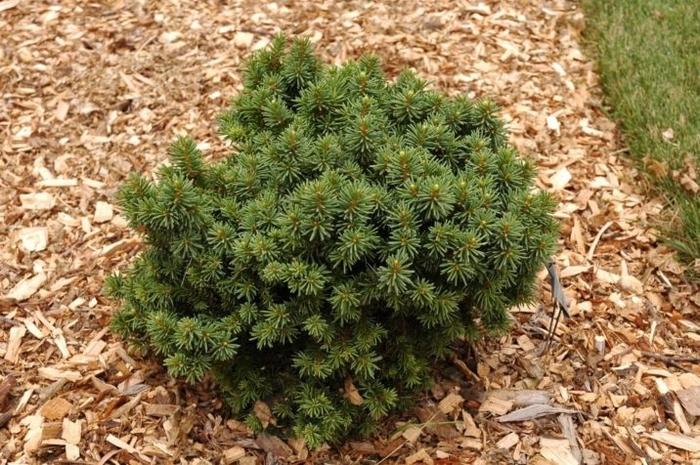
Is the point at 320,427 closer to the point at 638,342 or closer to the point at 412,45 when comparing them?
the point at 638,342

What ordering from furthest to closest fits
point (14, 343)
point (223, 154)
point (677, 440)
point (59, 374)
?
point (223, 154), point (14, 343), point (59, 374), point (677, 440)

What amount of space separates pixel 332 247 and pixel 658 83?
3.27 meters

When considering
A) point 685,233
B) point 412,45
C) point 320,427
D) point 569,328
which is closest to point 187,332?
point 320,427

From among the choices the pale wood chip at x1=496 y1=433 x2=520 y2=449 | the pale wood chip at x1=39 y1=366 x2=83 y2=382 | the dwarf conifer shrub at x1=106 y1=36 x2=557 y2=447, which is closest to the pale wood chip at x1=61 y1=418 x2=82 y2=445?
the pale wood chip at x1=39 y1=366 x2=83 y2=382

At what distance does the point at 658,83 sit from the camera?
16.4 ft

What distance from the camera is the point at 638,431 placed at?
10.8 ft

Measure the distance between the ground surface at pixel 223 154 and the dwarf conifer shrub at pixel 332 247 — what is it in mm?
350

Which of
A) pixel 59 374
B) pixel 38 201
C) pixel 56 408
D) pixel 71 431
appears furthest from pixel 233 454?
pixel 38 201

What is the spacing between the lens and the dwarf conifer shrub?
265cm

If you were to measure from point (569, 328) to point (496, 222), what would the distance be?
130cm

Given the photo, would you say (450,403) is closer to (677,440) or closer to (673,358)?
(677,440)

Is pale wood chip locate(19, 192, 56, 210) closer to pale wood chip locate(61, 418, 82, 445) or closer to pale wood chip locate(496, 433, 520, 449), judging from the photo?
pale wood chip locate(61, 418, 82, 445)

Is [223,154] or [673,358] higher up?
[223,154]

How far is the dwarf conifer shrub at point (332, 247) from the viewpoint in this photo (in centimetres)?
265
